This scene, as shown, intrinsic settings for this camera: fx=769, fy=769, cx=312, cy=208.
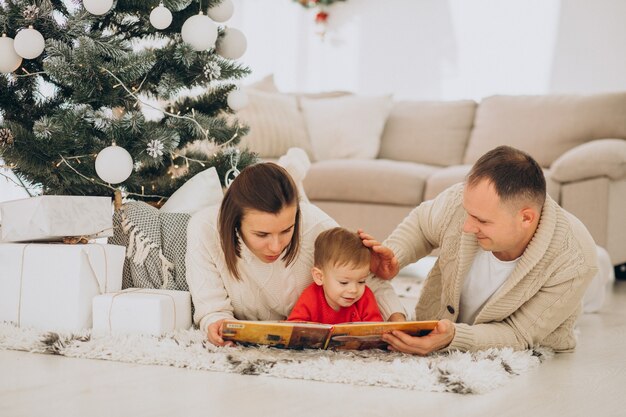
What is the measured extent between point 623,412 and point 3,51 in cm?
197

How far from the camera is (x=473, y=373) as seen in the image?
1.79 m

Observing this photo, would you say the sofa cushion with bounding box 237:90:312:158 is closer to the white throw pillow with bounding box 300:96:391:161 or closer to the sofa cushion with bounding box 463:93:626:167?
the white throw pillow with bounding box 300:96:391:161

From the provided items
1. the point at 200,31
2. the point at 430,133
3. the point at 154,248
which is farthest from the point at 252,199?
the point at 430,133

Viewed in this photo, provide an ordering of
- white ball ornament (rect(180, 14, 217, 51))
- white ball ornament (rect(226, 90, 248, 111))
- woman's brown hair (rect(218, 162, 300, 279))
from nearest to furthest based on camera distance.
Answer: woman's brown hair (rect(218, 162, 300, 279)) → white ball ornament (rect(180, 14, 217, 51)) → white ball ornament (rect(226, 90, 248, 111))

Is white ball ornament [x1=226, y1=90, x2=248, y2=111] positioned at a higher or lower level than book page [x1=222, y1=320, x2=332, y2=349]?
higher

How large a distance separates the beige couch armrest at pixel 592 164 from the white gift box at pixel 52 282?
229 cm

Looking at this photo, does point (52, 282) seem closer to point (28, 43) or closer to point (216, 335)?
point (216, 335)

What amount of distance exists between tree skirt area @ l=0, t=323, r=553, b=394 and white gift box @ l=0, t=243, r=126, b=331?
9cm

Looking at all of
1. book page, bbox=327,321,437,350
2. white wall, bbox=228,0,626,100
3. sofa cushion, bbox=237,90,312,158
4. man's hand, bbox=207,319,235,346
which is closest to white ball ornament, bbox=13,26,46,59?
man's hand, bbox=207,319,235,346

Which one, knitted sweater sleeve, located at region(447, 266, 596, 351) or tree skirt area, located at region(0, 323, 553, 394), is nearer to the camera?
tree skirt area, located at region(0, 323, 553, 394)

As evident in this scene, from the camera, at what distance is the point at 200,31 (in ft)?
8.07

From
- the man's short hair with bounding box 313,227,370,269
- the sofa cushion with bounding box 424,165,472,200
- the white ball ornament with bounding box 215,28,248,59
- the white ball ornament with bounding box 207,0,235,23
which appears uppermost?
the white ball ornament with bounding box 207,0,235,23

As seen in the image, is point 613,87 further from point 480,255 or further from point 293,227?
point 293,227

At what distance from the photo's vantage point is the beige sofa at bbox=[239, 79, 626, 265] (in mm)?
3678
